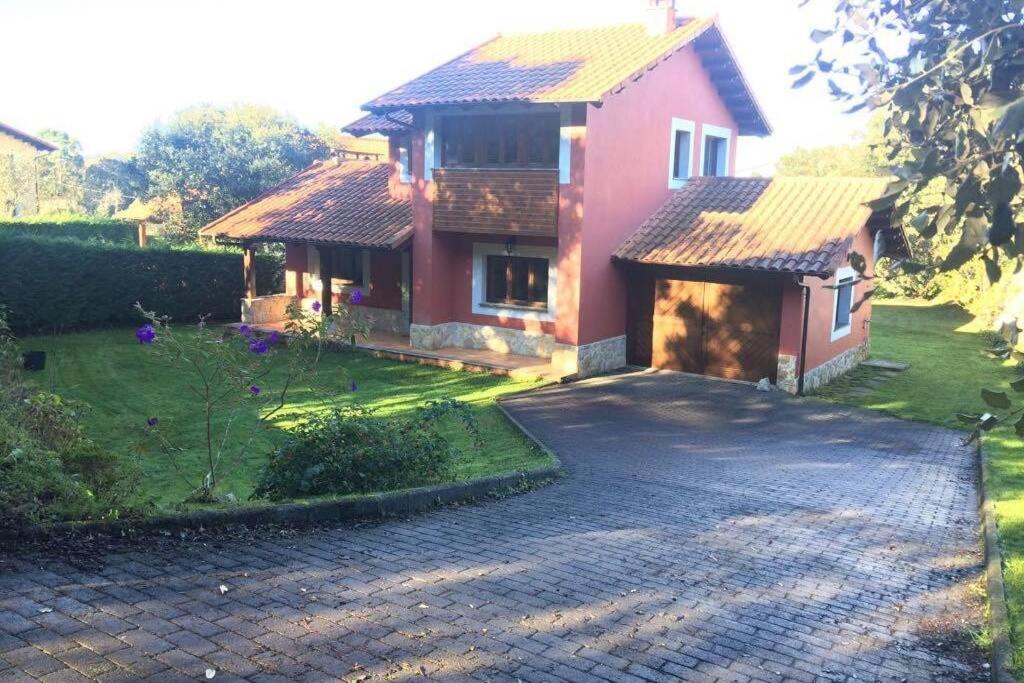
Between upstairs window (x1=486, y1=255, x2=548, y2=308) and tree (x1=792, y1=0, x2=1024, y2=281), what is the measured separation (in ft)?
49.6

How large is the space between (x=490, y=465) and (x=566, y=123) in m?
8.64

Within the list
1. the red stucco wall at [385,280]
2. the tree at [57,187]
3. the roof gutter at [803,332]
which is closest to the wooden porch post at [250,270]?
→ the red stucco wall at [385,280]

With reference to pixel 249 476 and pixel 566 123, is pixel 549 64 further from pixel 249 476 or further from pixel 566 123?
pixel 249 476

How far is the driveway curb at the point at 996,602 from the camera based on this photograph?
5137 millimetres

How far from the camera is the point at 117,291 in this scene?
859 inches

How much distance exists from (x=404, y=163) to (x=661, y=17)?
25.2ft

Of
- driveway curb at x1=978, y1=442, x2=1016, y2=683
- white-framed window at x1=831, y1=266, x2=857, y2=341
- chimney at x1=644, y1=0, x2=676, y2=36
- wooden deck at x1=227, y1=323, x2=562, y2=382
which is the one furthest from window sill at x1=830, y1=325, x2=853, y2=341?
driveway curb at x1=978, y1=442, x2=1016, y2=683

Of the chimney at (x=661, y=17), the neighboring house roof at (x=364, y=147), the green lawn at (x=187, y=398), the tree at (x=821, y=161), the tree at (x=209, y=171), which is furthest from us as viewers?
the tree at (x=821, y=161)

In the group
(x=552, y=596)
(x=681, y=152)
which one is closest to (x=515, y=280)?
(x=681, y=152)

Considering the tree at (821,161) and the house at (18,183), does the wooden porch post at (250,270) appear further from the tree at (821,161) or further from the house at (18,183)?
the tree at (821,161)

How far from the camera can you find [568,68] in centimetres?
1825

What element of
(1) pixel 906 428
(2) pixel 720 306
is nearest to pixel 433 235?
(2) pixel 720 306

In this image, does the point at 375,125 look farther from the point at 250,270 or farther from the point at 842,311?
the point at 842,311

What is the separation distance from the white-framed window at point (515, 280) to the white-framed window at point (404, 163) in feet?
12.6
